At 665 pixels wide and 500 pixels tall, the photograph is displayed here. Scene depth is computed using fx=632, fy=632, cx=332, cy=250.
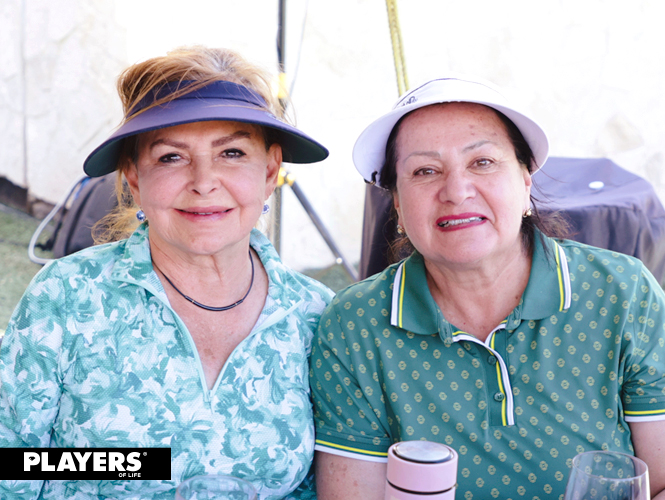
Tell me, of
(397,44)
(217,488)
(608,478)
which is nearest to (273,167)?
(217,488)

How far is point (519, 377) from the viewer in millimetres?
1295

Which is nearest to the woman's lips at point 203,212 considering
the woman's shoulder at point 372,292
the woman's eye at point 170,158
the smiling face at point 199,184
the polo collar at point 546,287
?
the smiling face at point 199,184

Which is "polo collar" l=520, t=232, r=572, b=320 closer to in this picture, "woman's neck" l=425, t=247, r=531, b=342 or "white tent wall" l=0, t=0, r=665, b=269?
"woman's neck" l=425, t=247, r=531, b=342

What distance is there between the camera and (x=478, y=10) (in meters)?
5.07

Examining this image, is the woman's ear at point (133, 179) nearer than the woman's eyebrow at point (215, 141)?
No

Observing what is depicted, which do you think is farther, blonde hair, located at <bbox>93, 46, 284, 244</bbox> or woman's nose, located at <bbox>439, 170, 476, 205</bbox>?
blonde hair, located at <bbox>93, 46, 284, 244</bbox>

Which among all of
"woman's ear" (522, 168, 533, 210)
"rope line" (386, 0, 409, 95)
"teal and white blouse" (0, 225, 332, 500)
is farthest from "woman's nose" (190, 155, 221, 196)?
"rope line" (386, 0, 409, 95)

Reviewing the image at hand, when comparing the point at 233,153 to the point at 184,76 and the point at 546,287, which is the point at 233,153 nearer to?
the point at 184,76

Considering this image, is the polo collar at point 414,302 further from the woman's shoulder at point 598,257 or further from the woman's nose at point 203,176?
the woman's nose at point 203,176

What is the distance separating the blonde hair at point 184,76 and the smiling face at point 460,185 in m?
0.42

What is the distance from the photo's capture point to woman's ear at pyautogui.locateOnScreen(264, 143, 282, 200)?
1615 mm

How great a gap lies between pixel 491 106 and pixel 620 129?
4429mm

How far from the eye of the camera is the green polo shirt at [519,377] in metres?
1.26

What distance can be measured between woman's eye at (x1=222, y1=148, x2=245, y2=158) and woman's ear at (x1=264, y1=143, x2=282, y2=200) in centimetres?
13
